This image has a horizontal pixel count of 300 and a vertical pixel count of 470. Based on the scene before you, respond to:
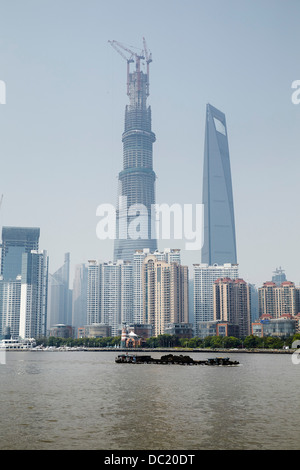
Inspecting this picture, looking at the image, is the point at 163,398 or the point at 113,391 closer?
the point at 163,398

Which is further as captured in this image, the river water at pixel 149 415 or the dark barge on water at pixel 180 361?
the dark barge on water at pixel 180 361

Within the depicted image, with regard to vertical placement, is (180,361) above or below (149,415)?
below

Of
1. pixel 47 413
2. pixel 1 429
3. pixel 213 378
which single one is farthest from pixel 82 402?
pixel 213 378

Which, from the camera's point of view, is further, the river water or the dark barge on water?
the dark barge on water

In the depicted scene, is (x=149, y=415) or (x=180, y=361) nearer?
(x=149, y=415)
